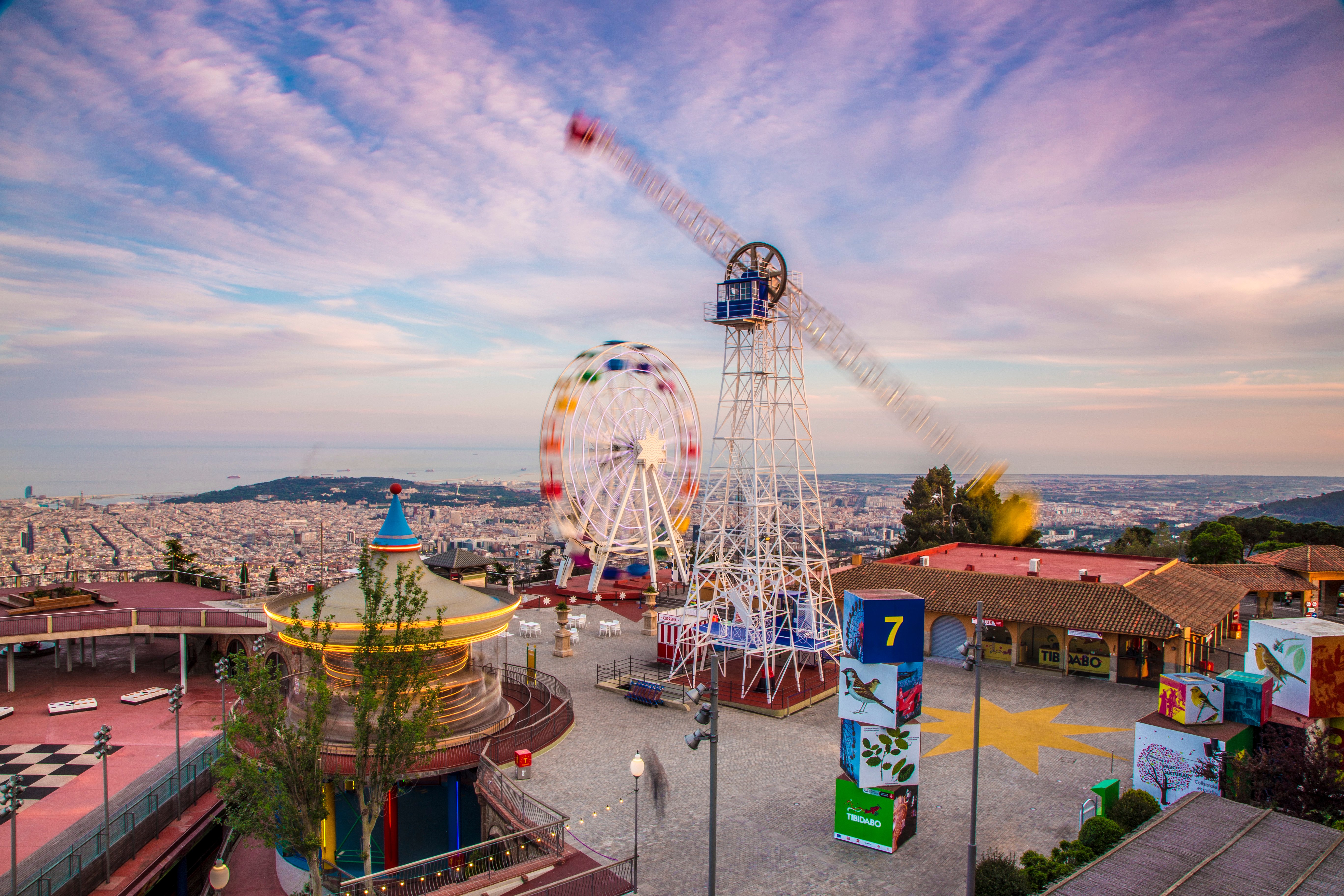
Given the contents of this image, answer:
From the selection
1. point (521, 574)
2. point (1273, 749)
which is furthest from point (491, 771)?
point (521, 574)

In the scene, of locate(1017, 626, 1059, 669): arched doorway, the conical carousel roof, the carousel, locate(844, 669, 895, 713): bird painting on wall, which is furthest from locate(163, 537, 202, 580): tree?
locate(1017, 626, 1059, 669): arched doorway

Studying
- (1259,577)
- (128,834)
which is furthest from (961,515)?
(128,834)

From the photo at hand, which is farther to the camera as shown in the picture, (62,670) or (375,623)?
(62,670)

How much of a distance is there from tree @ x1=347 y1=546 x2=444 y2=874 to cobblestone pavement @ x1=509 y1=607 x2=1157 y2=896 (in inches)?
183

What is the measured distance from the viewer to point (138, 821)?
16.6 metres

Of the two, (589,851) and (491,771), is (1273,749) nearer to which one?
(589,851)

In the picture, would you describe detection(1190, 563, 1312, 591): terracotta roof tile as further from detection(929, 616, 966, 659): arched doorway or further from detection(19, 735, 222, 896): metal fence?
detection(19, 735, 222, 896): metal fence

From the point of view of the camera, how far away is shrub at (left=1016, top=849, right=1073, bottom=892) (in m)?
12.8

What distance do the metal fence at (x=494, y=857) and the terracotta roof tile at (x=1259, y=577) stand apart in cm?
3418

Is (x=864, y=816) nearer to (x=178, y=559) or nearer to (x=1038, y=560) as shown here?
(x=1038, y=560)

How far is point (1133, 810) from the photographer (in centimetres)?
1484

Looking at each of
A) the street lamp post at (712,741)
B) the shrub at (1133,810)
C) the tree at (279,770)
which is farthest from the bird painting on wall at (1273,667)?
the tree at (279,770)

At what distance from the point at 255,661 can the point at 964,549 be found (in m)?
38.4

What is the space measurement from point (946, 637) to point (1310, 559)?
2359 centimetres
